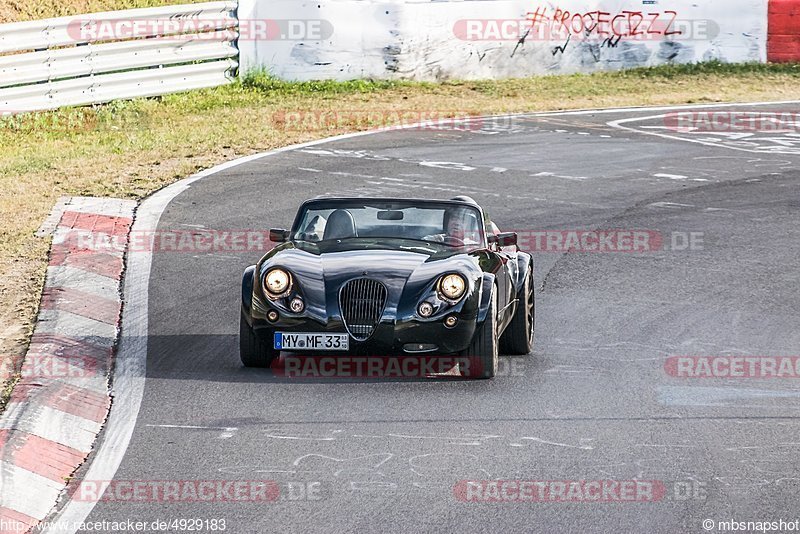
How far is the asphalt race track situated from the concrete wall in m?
6.88

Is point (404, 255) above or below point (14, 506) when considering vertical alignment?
above

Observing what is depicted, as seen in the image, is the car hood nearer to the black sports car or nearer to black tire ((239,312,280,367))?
the black sports car

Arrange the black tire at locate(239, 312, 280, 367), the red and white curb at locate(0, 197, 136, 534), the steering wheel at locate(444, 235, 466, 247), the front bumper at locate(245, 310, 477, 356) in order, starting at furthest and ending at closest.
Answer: the steering wheel at locate(444, 235, 466, 247)
the black tire at locate(239, 312, 280, 367)
the front bumper at locate(245, 310, 477, 356)
the red and white curb at locate(0, 197, 136, 534)

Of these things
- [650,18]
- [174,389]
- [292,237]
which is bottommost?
[174,389]

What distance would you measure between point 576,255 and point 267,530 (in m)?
7.40

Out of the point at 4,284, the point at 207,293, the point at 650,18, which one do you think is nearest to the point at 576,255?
the point at 207,293

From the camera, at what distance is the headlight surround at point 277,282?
8594mm

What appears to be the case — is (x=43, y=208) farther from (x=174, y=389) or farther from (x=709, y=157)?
(x=709, y=157)

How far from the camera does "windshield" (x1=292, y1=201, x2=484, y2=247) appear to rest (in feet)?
31.2

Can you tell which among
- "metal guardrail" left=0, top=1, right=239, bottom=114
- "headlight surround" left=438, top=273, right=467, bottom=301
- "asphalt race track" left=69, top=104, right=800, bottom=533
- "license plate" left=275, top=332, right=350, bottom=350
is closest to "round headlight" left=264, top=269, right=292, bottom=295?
"license plate" left=275, top=332, right=350, bottom=350

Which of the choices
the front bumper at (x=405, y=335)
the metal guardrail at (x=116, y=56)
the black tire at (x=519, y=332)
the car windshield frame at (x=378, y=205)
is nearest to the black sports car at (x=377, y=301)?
the front bumper at (x=405, y=335)

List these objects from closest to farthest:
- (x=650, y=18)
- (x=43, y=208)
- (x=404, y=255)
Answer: (x=404, y=255), (x=43, y=208), (x=650, y=18)

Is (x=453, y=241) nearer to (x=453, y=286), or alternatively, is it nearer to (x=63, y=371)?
(x=453, y=286)

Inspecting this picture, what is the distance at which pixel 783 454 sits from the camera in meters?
6.99
